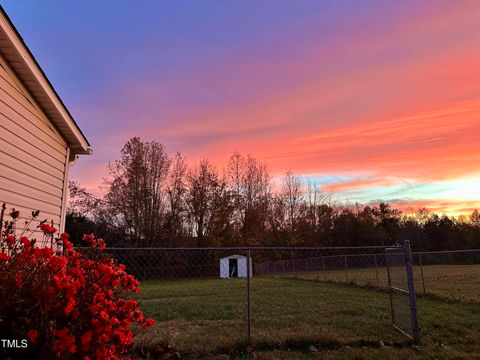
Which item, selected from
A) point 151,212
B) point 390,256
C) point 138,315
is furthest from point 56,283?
point 151,212

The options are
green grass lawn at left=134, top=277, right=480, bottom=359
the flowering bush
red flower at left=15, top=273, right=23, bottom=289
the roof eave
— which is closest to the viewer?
the flowering bush

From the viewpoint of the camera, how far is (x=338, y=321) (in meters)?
7.29

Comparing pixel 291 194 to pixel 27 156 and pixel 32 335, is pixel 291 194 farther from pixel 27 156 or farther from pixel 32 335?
pixel 32 335

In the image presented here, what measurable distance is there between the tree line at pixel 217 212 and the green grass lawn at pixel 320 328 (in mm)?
24107

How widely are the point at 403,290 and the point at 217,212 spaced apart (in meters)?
33.6

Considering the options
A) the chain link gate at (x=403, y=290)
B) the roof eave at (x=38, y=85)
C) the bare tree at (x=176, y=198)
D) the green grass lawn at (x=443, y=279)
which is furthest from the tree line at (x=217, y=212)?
the chain link gate at (x=403, y=290)

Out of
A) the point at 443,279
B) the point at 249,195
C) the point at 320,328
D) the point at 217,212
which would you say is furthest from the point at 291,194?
the point at 320,328

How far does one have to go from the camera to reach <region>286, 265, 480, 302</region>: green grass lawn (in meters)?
11.5

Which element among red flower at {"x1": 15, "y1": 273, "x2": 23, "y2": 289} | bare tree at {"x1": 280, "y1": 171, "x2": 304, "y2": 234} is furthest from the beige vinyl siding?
bare tree at {"x1": 280, "y1": 171, "x2": 304, "y2": 234}

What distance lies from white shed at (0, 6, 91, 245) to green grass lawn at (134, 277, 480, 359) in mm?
3145

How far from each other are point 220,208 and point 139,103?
28223 millimetres

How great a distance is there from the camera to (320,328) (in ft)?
21.5

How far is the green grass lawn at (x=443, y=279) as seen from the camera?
37.7 ft

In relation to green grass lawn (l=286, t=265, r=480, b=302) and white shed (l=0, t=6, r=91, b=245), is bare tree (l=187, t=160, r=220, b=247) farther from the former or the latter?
white shed (l=0, t=6, r=91, b=245)
